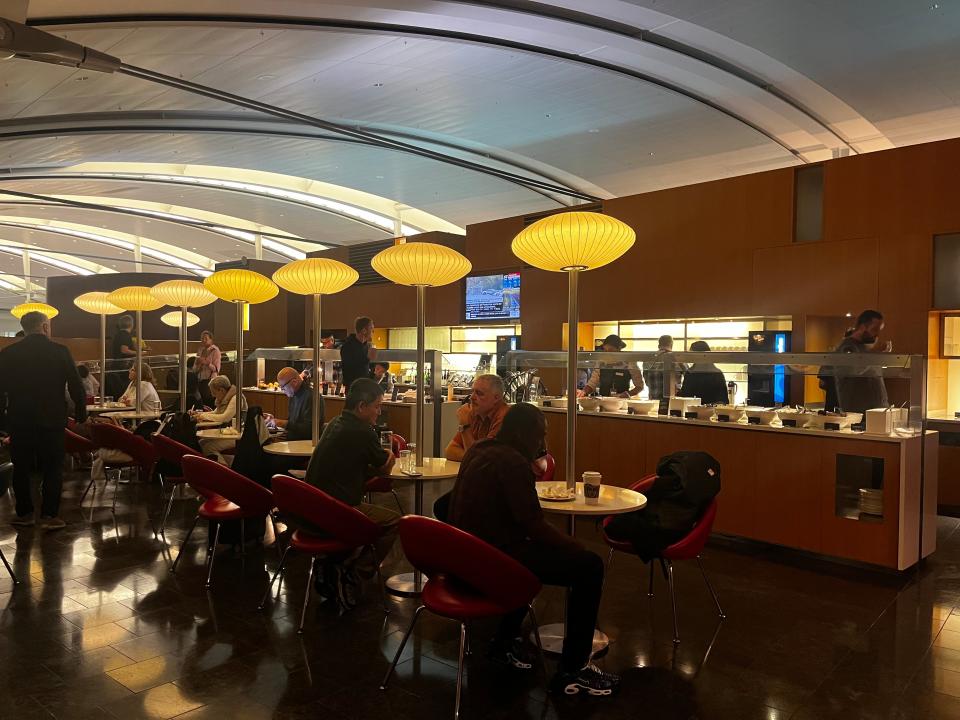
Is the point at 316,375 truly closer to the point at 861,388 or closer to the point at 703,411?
the point at 703,411

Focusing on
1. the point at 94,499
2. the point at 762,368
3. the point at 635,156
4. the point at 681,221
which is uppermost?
the point at 635,156

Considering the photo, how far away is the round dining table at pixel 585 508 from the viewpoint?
3145 millimetres

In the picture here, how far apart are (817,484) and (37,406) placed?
5.87 meters

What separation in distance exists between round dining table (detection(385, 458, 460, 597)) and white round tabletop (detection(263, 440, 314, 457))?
2.49ft

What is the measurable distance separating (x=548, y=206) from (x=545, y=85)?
6946 mm

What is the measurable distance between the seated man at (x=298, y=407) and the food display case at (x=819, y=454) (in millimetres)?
2650

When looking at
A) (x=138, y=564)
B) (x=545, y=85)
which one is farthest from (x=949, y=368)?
(x=138, y=564)

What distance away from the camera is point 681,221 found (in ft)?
25.2

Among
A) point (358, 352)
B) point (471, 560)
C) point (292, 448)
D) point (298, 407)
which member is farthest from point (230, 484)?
point (358, 352)

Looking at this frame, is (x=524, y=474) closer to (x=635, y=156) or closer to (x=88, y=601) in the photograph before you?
(x=88, y=601)

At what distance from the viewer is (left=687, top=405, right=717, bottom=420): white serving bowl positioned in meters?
5.39

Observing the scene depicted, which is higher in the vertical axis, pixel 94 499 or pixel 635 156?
pixel 635 156

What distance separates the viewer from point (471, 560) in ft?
8.30

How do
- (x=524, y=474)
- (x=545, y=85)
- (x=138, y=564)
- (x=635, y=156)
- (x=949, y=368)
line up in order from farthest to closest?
(x=635, y=156), (x=545, y=85), (x=949, y=368), (x=138, y=564), (x=524, y=474)
